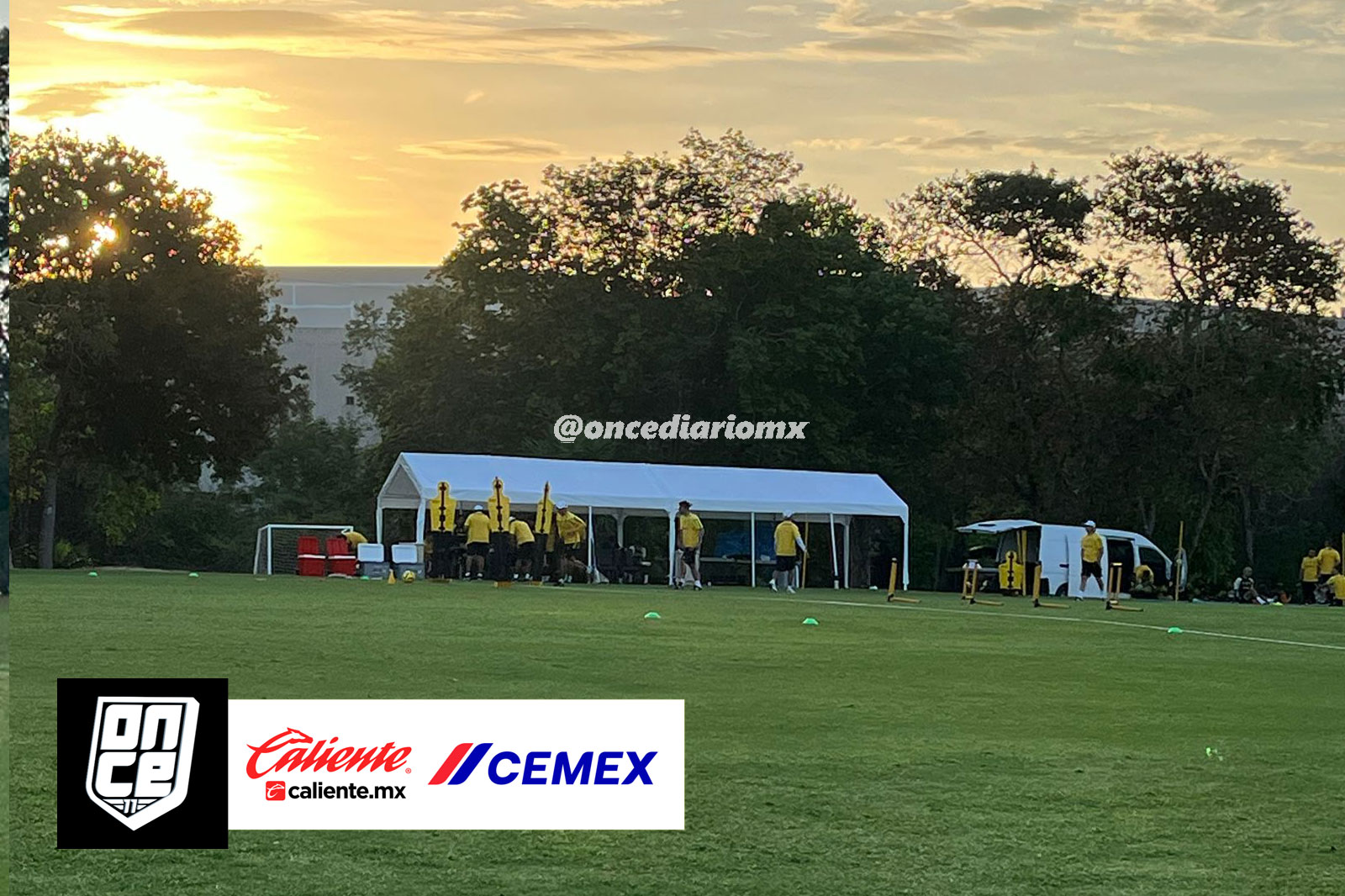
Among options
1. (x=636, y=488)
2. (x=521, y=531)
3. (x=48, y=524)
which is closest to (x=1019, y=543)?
(x=636, y=488)

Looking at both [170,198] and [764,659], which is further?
[170,198]

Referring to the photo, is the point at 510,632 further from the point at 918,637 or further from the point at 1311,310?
the point at 1311,310

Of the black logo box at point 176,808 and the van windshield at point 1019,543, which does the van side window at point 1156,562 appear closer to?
the van windshield at point 1019,543

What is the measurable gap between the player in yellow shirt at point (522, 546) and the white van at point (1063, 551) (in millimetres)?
13324

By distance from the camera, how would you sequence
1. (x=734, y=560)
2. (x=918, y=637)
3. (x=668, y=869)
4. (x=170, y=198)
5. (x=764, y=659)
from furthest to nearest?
(x=170, y=198) → (x=734, y=560) → (x=918, y=637) → (x=764, y=659) → (x=668, y=869)

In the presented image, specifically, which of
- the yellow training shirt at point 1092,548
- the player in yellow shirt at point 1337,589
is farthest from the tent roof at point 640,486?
the player in yellow shirt at point 1337,589

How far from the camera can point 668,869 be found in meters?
8.08

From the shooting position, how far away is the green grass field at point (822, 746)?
26.3 feet

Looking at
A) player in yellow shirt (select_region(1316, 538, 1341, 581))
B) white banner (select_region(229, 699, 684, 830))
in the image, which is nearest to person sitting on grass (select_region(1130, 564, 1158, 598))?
player in yellow shirt (select_region(1316, 538, 1341, 581))

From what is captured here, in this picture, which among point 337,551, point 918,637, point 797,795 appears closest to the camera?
point 797,795

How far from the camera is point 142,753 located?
8.24 m

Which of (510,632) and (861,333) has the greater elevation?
(861,333)

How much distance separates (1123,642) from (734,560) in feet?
104

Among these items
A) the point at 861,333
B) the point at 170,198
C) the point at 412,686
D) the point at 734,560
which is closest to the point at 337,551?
the point at 734,560
